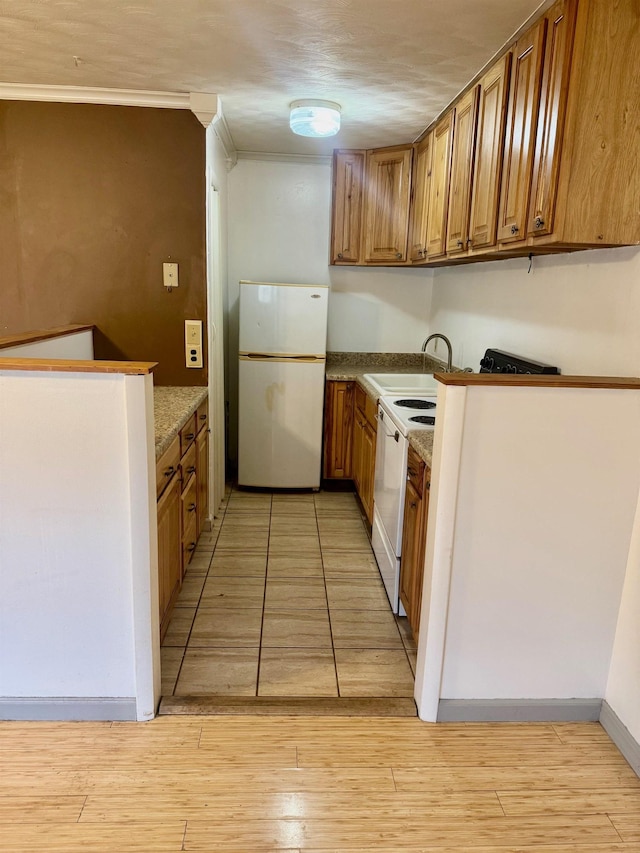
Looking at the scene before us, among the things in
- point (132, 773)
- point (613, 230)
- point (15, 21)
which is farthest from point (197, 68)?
point (132, 773)

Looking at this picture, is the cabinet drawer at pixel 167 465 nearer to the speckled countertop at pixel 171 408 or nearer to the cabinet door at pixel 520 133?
the speckled countertop at pixel 171 408

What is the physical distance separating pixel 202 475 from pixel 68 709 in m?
1.48

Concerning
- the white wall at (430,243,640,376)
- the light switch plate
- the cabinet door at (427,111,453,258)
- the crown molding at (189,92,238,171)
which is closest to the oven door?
the white wall at (430,243,640,376)

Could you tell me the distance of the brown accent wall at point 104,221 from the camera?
119 inches

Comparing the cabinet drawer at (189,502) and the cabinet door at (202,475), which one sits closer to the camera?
the cabinet drawer at (189,502)

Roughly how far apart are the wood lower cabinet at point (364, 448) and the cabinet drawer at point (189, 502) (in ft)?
3.40

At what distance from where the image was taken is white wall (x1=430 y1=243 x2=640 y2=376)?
6.34 feet

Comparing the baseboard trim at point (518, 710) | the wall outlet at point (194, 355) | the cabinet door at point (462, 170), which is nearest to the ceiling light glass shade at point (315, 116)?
the cabinet door at point (462, 170)

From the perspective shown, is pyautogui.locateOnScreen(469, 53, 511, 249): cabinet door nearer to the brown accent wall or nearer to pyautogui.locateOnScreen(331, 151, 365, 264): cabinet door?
the brown accent wall

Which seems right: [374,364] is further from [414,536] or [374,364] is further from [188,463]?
[414,536]

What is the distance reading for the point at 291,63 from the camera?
248 centimetres

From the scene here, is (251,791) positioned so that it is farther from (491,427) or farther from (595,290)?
(595,290)

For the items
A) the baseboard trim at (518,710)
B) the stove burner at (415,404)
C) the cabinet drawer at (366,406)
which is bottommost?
the baseboard trim at (518,710)

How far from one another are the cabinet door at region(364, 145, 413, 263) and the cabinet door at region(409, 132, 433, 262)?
2.6 inches
